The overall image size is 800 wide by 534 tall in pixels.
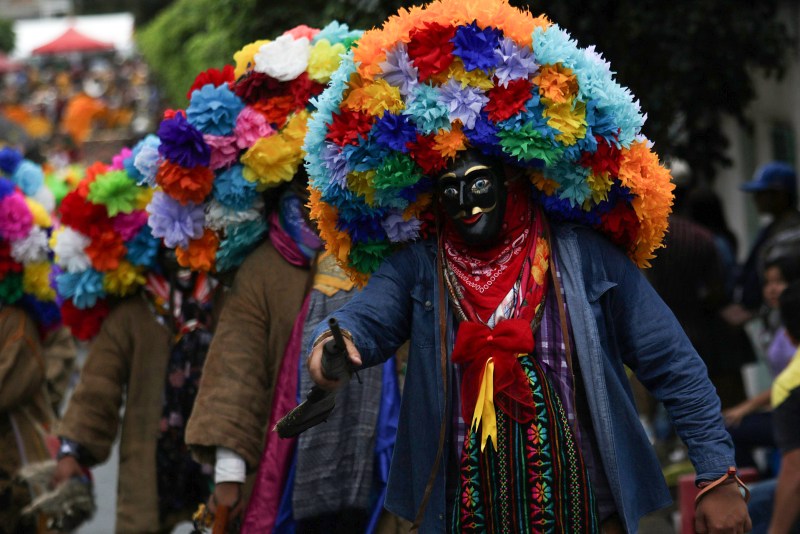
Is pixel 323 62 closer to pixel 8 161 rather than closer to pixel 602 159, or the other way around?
pixel 602 159

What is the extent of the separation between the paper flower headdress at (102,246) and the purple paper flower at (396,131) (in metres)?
2.46

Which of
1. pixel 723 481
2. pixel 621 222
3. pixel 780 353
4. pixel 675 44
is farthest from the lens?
pixel 675 44

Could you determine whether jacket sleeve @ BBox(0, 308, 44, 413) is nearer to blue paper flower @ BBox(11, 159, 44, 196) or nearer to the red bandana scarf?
blue paper flower @ BBox(11, 159, 44, 196)

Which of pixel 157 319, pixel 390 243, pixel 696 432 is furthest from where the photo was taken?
pixel 157 319

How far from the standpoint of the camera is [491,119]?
12.2ft

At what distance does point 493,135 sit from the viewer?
3734mm

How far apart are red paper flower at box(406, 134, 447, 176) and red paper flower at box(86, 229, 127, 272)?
2552 mm

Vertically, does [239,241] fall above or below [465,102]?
below

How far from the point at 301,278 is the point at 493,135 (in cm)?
146

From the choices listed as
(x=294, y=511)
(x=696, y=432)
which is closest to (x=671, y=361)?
(x=696, y=432)

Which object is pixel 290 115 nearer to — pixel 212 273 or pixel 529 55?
pixel 212 273

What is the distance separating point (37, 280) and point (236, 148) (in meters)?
2.00

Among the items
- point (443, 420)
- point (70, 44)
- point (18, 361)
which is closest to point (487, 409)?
point (443, 420)

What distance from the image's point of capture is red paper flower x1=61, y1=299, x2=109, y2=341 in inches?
242
